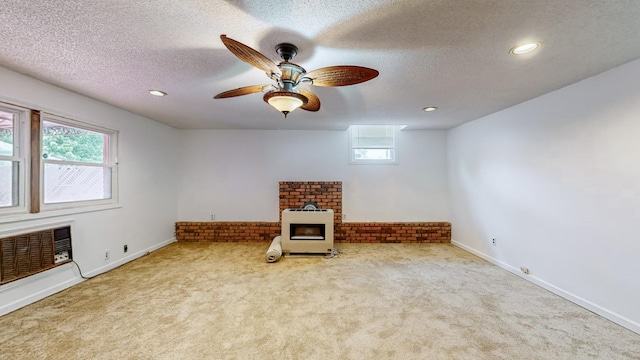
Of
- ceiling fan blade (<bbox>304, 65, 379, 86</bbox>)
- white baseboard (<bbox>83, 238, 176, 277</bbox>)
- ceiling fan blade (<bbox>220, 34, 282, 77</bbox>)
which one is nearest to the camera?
ceiling fan blade (<bbox>220, 34, 282, 77</bbox>)

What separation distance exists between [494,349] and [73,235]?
4.54m

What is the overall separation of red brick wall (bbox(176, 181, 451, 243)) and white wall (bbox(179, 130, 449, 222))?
0.50 feet

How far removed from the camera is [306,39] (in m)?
1.72

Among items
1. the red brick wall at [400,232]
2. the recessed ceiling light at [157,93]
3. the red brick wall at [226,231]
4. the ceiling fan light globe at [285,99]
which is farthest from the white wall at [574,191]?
the recessed ceiling light at [157,93]

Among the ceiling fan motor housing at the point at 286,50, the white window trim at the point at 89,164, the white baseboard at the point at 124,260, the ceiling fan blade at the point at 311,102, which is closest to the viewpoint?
the ceiling fan motor housing at the point at 286,50

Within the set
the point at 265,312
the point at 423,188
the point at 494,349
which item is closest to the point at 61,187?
the point at 265,312

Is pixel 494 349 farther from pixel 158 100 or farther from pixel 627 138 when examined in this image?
pixel 158 100

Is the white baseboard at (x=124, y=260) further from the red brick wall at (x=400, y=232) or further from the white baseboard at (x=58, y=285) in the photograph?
the red brick wall at (x=400, y=232)

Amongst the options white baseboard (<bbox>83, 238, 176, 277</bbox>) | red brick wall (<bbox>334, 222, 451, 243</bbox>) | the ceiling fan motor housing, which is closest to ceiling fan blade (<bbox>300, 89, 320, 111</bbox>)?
the ceiling fan motor housing

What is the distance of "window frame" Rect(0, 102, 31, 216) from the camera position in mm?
2439

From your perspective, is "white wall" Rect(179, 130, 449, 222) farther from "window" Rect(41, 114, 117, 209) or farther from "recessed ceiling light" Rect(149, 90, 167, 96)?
"recessed ceiling light" Rect(149, 90, 167, 96)

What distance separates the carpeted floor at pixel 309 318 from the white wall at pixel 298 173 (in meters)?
1.76

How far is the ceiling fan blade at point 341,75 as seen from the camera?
1.66m

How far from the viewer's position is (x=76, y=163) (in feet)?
Result: 10.00
